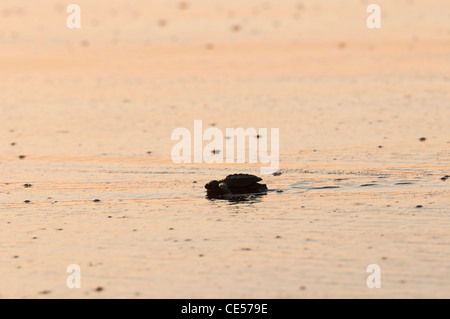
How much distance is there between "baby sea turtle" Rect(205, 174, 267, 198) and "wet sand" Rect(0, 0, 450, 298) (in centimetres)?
32

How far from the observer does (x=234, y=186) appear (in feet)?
47.4

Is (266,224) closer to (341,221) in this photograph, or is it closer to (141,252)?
(341,221)

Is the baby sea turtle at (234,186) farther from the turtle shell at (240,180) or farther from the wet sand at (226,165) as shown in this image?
the wet sand at (226,165)

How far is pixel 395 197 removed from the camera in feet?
45.5

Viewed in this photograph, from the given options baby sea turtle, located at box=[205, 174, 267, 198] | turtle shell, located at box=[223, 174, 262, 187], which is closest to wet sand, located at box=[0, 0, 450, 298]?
baby sea turtle, located at box=[205, 174, 267, 198]

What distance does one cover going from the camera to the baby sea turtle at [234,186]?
566 inches

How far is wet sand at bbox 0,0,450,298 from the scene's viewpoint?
10742 millimetres

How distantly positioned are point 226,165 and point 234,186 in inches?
92.9

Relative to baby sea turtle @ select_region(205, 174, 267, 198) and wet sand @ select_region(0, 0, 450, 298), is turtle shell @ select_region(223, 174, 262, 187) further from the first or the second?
wet sand @ select_region(0, 0, 450, 298)

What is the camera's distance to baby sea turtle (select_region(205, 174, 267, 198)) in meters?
14.4

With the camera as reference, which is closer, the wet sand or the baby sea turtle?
the wet sand

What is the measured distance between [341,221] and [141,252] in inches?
112

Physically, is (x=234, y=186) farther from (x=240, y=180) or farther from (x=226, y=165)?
(x=226, y=165)

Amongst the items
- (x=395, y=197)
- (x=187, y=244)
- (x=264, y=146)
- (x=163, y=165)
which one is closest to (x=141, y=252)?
(x=187, y=244)
